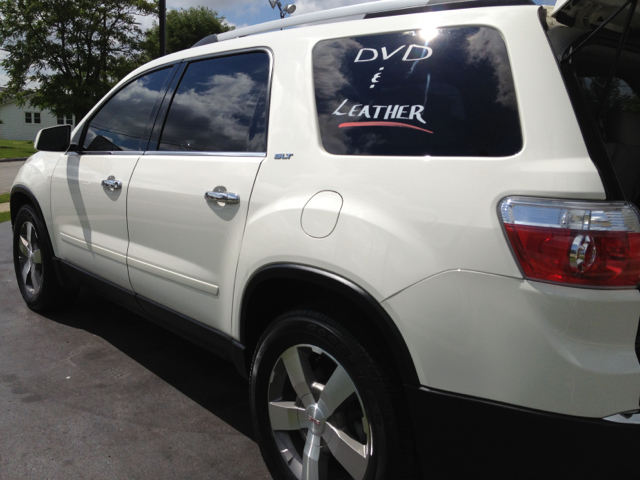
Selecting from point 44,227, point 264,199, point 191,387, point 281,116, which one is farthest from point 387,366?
point 44,227

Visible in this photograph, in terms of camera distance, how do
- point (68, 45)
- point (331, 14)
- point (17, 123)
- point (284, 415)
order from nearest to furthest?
point (284, 415), point (331, 14), point (68, 45), point (17, 123)

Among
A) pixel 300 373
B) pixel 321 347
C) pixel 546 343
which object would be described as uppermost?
pixel 546 343

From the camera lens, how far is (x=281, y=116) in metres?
2.35

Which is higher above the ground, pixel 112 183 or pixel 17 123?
pixel 112 183

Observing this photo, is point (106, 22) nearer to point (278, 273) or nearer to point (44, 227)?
point (44, 227)

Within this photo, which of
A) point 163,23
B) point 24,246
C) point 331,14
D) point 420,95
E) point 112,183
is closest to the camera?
point 420,95

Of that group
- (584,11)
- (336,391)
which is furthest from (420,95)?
(336,391)

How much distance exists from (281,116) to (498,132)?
39.2 inches

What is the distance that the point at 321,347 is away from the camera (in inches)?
79.4

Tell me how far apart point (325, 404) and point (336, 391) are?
9 cm

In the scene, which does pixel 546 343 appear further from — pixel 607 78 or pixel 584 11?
pixel 584 11

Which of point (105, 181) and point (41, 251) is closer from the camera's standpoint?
point (105, 181)

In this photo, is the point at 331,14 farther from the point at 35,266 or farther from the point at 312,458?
the point at 35,266

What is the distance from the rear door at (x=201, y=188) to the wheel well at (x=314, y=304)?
0.48 ft
